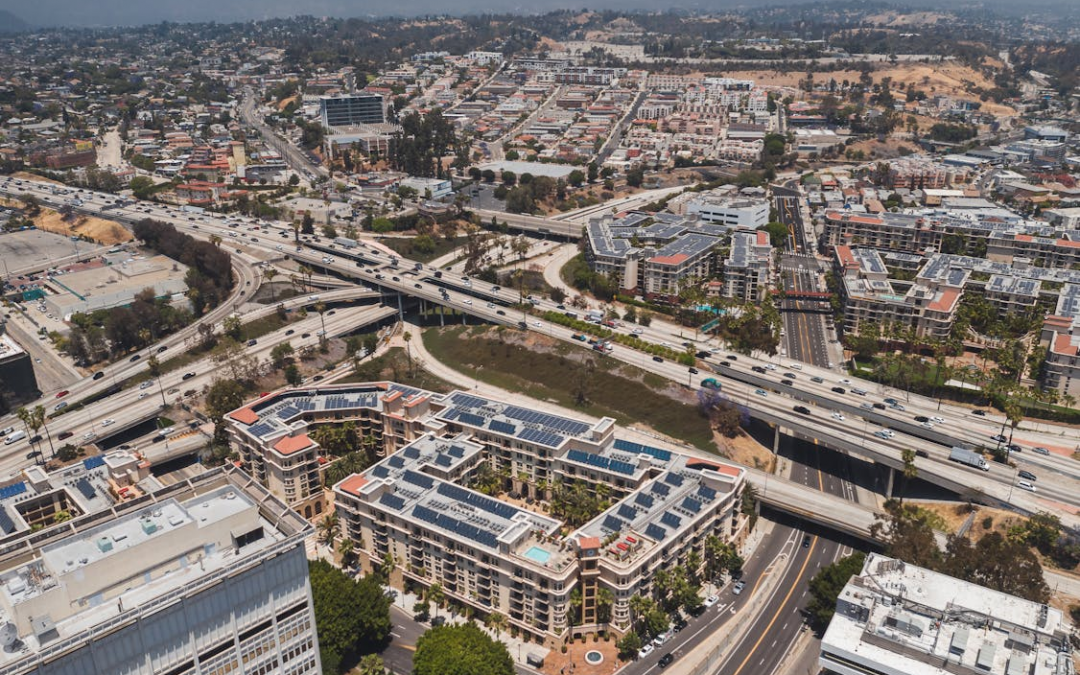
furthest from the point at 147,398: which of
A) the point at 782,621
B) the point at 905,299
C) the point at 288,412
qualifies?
the point at 905,299

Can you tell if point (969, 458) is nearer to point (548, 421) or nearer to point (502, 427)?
point (548, 421)

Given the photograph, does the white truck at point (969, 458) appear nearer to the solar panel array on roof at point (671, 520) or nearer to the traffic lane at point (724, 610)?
the traffic lane at point (724, 610)

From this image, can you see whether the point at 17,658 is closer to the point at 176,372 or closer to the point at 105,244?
the point at 176,372

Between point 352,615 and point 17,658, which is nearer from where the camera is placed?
point 17,658

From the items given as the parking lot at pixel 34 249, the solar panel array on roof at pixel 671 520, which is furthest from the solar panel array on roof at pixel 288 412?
the parking lot at pixel 34 249

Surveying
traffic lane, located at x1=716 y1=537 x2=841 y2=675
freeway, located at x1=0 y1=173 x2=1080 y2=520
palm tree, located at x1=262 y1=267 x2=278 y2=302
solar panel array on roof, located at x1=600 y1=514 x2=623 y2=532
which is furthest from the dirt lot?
traffic lane, located at x1=716 y1=537 x2=841 y2=675

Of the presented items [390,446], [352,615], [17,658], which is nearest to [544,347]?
[390,446]
